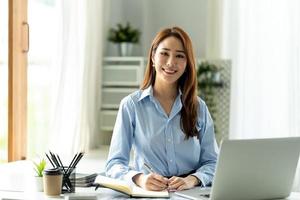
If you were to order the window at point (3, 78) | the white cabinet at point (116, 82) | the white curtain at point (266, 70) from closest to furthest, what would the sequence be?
the white curtain at point (266, 70) < the window at point (3, 78) < the white cabinet at point (116, 82)

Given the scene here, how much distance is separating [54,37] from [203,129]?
116 inches

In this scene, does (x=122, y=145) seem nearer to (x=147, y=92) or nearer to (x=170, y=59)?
(x=147, y=92)

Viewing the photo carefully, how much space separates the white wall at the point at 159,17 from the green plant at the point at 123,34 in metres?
0.11

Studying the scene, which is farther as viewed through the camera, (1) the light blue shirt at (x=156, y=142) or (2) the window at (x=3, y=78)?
(2) the window at (x=3, y=78)

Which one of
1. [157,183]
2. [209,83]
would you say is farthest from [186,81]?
[209,83]

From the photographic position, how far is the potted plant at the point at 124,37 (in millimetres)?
5258

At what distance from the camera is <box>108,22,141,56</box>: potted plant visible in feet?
17.3

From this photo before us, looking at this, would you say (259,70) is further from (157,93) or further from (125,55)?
(157,93)

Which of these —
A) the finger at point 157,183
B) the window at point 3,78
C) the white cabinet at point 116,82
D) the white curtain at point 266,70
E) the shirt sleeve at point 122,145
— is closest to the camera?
the finger at point 157,183

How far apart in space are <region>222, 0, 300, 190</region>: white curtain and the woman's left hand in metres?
2.28

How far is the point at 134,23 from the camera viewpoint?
5555mm

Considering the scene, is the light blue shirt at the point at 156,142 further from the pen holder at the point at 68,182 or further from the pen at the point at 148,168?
the pen holder at the point at 68,182

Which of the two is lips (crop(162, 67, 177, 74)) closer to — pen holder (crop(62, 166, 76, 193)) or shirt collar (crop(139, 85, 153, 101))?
shirt collar (crop(139, 85, 153, 101))

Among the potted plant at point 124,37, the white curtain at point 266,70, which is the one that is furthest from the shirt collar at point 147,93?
the potted plant at point 124,37
